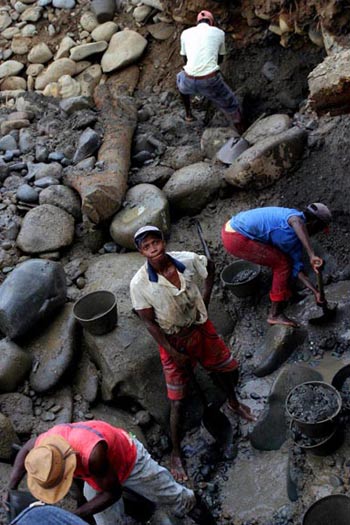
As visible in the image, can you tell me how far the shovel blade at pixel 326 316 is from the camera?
568 cm

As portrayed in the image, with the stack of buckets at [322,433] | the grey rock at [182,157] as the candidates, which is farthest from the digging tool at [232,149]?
the stack of buckets at [322,433]

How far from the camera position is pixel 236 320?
21.0ft

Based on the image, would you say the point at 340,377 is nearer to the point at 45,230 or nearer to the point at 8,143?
the point at 45,230

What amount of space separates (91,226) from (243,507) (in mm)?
3222

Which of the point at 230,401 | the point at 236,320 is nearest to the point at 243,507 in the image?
the point at 230,401

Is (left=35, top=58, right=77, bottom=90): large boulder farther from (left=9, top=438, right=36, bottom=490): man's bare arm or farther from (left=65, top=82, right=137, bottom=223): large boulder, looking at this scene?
(left=9, top=438, right=36, bottom=490): man's bare arm

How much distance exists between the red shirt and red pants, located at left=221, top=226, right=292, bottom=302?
2101 mm

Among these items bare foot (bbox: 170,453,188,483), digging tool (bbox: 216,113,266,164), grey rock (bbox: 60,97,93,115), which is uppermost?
grey rock (bbox: 60,97,93,115)

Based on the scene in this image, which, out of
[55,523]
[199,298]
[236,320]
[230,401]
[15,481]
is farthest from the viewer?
[236,320]

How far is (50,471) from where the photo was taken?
134 inches

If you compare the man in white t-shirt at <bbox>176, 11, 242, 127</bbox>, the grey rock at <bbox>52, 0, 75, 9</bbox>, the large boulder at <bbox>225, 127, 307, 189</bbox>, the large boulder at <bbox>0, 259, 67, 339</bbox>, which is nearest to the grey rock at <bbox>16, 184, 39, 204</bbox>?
the large boulder at <bbox>0, 259, 67, 339</bbox>

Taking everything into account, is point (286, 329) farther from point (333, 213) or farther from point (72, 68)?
point (72, 68)

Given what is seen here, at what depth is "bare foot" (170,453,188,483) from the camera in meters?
5.20

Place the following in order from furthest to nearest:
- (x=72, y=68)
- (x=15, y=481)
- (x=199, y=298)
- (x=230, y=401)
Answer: (x=72, y=68), (x=230, y=401), (x=199, y=298), (x=15, y=481)
